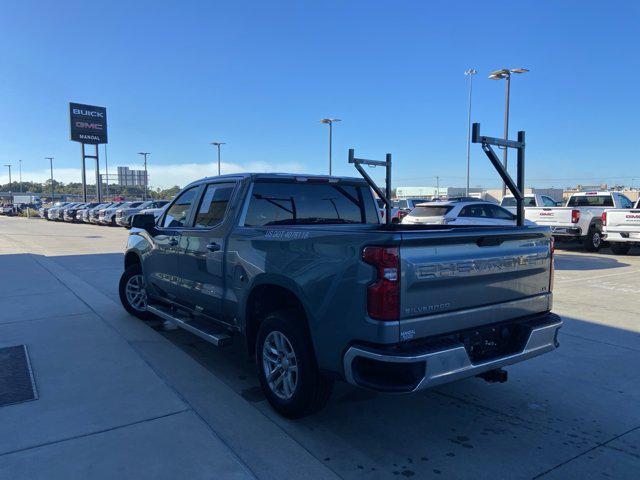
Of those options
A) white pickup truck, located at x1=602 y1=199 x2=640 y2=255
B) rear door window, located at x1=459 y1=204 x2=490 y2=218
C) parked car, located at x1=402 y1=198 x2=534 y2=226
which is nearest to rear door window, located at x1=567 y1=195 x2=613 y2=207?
white pickup truck, located at x1=602 y1=199 x2=640 y2=255

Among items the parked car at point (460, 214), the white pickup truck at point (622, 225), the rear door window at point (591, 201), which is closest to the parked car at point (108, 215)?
the parked car at point (460, 214)

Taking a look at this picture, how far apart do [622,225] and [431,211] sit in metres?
5.61

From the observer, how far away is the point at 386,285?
9.64 ft

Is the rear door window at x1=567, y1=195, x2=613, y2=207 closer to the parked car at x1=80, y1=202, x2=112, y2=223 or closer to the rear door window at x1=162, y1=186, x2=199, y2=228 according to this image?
the rear door window at x1=162, y1=186, x2=199, y2=228

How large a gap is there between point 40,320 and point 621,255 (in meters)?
15.5

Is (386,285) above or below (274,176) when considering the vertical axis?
A: below

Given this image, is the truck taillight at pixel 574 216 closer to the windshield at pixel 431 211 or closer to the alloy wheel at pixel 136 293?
the windshield at pixel 431 211

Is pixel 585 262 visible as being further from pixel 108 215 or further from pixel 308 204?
pixel 108 215

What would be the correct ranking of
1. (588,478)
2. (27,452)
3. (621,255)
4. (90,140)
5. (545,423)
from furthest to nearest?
1. (90,140)
2. (621,255)
3. (545,423)
4. (27,452)
5. (588,478)

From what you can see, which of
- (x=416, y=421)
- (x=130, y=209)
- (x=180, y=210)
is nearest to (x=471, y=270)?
(x=416, y=421)

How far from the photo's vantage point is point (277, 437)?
11.5ft

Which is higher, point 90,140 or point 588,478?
point 90,140

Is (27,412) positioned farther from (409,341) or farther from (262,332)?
(409,341)

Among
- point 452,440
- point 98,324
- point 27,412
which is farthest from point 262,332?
point 98,324
